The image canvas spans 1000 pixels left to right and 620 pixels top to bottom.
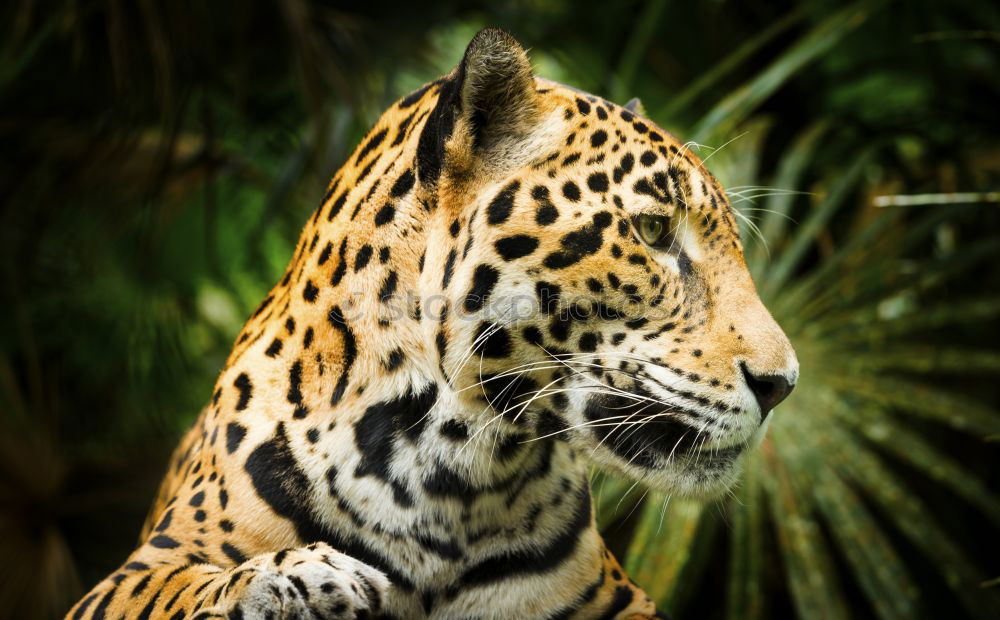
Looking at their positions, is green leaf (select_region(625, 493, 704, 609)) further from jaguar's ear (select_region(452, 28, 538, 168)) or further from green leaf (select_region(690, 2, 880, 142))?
jaguar's ear (select_region(452, 28, 538, 168))

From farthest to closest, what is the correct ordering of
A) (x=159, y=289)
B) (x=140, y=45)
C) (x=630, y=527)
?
(x=159, y=289) < (x=140, y=45) < (x=630, y=527)

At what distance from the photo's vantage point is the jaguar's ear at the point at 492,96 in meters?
2.25

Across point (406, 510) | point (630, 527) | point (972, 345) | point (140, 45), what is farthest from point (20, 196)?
point (972, 345)

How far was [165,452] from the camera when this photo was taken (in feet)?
19.5

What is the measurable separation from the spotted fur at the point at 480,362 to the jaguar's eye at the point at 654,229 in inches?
1.0

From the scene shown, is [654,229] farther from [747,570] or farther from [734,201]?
[747,570]

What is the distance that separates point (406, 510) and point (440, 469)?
5.1 inches

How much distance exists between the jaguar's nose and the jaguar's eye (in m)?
0.37

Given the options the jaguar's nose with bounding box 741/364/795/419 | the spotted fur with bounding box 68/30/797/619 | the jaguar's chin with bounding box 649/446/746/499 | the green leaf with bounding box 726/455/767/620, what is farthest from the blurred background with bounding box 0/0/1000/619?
the jaguar's nose with bounding box 741/364/795/419

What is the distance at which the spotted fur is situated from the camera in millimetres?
2270

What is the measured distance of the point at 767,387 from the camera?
2.27m

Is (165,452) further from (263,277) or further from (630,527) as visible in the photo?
(630,527)

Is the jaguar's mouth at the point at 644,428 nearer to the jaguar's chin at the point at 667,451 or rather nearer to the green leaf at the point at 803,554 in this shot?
the jaguar's chin at the point at 667,451

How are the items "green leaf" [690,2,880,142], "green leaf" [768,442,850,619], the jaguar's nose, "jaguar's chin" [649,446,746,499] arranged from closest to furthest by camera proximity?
the jaguar's nose < "jaguar's chin" [649,446,746,499] < "green leaf" [768,442,850,619] < "green leaf" [690,2,880,142]
